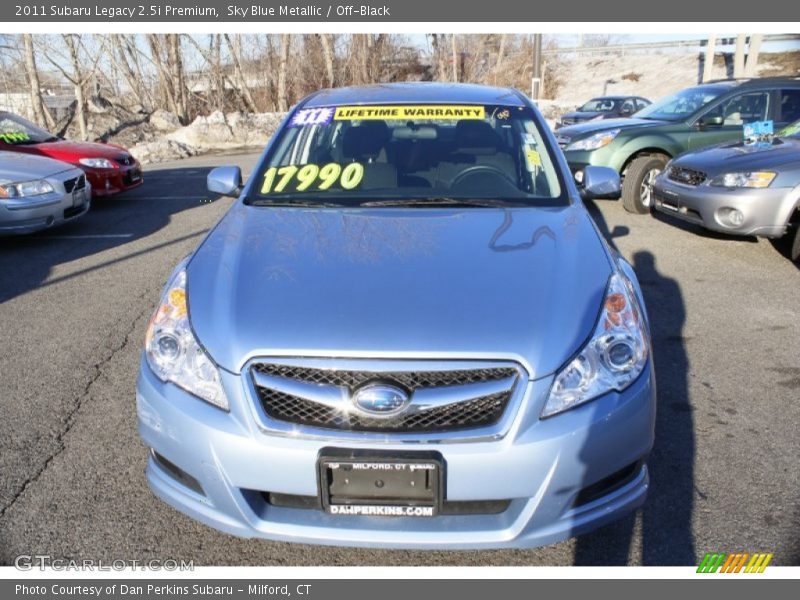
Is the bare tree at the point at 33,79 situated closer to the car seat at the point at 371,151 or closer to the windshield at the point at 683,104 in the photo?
the windshield at the point at 683,104

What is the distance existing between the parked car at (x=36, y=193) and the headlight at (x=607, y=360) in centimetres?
655

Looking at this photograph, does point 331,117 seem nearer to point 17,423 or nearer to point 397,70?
point 17,423

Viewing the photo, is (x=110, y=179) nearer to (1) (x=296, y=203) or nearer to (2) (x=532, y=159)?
(1) (x=296, y=203)

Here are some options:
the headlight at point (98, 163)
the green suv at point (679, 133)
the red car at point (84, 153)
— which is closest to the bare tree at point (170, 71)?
the red car at point (84, 153)

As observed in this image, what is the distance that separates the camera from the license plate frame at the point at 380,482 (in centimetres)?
192

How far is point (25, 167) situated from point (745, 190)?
759cm

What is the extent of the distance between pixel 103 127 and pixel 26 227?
59.1ft

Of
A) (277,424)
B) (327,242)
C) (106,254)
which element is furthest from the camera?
(106,254)

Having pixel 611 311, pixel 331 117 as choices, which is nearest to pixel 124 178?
pixel 331 117

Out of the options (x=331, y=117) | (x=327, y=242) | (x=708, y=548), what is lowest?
(x=708, y=548)

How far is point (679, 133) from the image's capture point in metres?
8.47

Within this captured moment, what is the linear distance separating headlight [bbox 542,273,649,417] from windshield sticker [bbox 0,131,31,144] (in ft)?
31.6

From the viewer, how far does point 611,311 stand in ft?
7.38

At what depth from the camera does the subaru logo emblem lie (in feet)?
6.36
